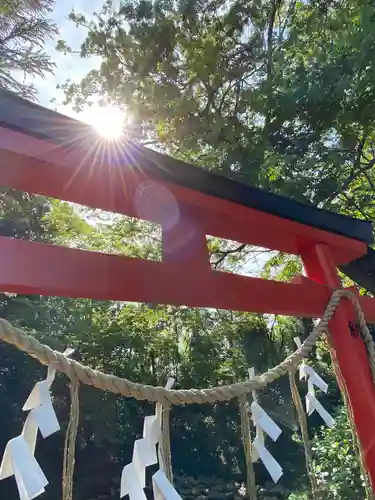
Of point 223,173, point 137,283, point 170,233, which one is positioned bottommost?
point 137,283

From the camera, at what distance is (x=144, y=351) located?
13.7 ft

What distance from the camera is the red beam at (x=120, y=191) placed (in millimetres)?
794

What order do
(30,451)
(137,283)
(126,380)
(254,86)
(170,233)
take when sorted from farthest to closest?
1. (254,86)
2. (170,233)
3. (137,283)
4. (126,380)
5. (30,451)

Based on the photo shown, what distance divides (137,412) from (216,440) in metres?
0.88

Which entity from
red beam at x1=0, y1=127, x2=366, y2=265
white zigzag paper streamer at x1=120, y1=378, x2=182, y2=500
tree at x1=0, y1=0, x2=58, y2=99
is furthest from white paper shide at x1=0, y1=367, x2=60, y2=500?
tree at x1=0, y1=0, x2=58, y2=99

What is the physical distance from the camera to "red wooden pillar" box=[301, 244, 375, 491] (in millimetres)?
1091

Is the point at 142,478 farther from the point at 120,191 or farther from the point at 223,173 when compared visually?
the point at 223,173

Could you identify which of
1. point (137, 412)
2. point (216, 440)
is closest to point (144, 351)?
point (137, 412)

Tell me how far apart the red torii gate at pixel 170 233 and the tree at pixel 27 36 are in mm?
3071

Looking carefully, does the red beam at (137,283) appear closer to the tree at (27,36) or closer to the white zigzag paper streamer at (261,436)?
the white zigzag paper streamer at (261,436)

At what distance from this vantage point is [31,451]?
1.74ft

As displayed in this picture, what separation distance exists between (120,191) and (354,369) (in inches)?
30.9

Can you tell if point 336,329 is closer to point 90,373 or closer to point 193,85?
point 90,373

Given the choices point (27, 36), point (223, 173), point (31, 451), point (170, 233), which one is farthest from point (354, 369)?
point (27, 36)
